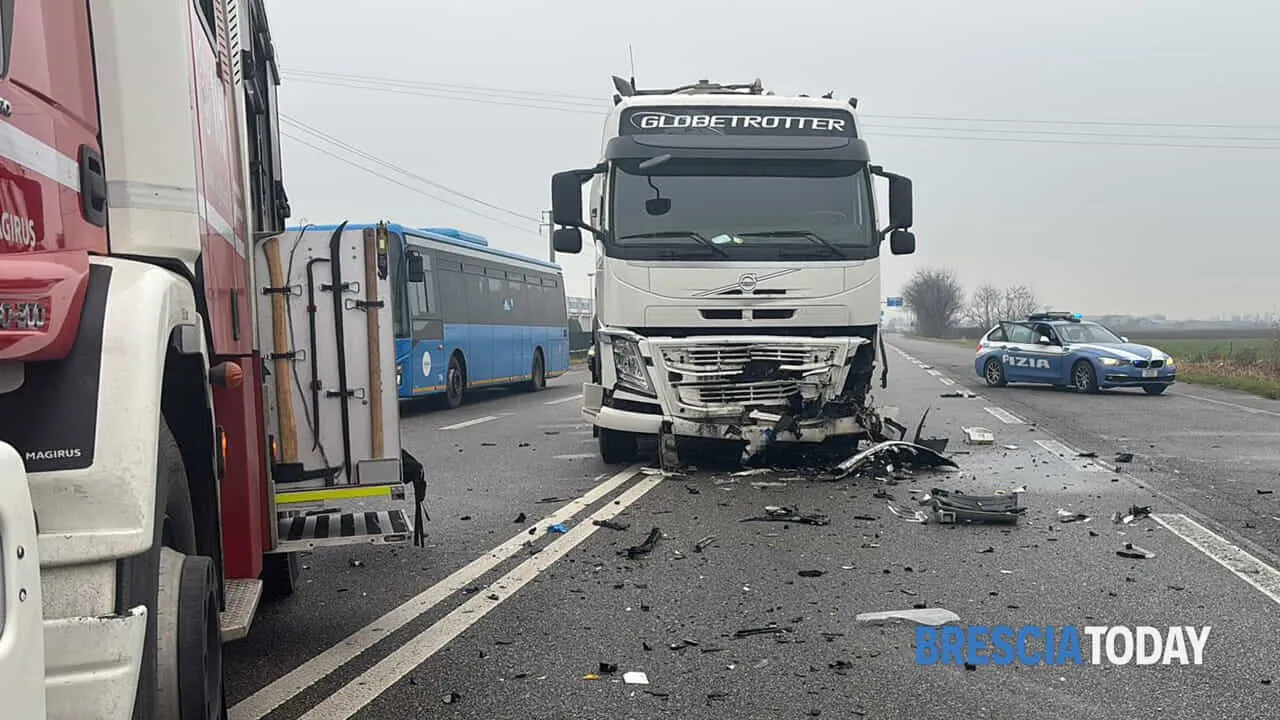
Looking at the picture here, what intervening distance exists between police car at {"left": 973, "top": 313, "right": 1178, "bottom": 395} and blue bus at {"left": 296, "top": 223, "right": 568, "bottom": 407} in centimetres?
1009

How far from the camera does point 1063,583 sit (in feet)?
Result: 18.7

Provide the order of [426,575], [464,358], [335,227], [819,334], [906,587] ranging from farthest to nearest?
[464,358]
[819,334]
[426,575]
[906,587]
[335,227]

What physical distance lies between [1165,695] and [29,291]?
394 cm

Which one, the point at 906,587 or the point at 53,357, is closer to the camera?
the point at 53,357

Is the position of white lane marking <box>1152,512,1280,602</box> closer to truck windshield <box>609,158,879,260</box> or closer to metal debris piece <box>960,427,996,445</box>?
truck windshield <box>609,158,879,260</box>

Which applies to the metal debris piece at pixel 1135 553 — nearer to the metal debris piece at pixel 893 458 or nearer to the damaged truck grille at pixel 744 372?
the metal debris piece at pixel 893 458

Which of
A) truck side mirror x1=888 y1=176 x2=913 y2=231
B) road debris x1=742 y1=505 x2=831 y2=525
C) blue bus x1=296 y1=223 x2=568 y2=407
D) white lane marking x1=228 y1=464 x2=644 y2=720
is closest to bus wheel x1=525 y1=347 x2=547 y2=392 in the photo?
blue bus x1=296 y1=223 x2=568 y2=407

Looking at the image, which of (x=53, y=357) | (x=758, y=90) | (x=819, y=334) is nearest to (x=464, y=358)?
(x=758, y=90)

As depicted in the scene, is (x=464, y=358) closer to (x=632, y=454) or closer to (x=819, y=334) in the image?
(x=632, y=454)

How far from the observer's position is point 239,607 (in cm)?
351

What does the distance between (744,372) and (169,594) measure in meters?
7.42

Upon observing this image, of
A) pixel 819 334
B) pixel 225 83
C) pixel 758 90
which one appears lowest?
pixel 819 334

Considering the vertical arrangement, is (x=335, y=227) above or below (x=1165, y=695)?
above

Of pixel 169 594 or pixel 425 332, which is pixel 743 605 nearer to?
pixel 169 594
